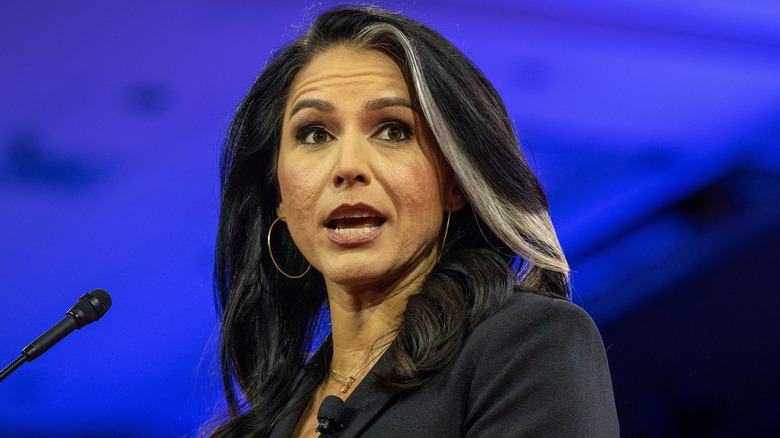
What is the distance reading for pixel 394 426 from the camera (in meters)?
1.65

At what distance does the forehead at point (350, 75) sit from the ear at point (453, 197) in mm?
175

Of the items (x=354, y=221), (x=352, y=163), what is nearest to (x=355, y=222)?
(x=354, y=221)

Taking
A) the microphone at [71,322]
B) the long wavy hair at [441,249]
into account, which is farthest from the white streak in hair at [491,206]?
the microphone at [71,322]

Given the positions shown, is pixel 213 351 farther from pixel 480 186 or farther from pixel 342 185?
pixel 480 186

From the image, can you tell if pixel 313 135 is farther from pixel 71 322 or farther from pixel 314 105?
pixel 71 322

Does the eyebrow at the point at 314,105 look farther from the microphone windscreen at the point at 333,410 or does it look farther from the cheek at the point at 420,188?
the microphone windscreen at the point at 333,410

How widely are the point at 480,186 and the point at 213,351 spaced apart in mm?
845

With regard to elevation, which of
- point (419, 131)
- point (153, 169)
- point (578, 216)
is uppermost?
point (153, 169)

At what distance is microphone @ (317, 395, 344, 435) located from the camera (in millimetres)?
1712

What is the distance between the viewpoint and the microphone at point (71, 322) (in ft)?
5.70

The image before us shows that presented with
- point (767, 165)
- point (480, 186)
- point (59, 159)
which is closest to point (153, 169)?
point (59, 159)

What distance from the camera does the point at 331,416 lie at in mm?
1710

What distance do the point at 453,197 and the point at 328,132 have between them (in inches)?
10.1

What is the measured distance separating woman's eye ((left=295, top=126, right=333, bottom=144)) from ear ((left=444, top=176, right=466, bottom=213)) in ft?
0.76
